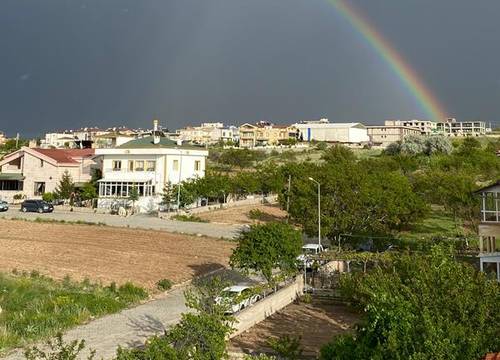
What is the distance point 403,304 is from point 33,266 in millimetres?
21437

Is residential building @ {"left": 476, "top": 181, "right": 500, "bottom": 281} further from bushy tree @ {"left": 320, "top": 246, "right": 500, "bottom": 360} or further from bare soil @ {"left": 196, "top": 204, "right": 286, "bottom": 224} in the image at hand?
bare soil @ {"left": 196, "top": 204, "right": 286, "bottom": 224}

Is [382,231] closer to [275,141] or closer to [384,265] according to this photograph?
[384,265]

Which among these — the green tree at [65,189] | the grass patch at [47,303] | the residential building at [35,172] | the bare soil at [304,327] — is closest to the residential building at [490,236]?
the bare soil at [304,327]

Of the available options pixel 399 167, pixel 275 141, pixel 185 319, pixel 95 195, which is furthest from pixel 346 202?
pixel 275 141

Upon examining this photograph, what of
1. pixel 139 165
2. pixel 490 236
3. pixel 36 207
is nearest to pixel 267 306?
pixel 490 236

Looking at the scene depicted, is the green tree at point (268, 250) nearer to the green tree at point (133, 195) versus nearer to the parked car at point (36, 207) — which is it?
the green tree at point (133, 195)

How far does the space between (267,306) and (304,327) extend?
6.32 ft

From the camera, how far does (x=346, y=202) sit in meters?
36.2

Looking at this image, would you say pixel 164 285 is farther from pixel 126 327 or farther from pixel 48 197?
pixel 48 197

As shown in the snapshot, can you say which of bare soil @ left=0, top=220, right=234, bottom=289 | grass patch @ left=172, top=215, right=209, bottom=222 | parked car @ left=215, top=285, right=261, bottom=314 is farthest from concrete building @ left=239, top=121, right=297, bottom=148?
parked car @ left=215, top=285, right=261, bottom=314

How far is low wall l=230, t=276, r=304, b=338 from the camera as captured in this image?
62.0 feet

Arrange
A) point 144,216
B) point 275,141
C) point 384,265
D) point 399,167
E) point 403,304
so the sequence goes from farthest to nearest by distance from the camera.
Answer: point 275,141
point 399,167
point 144,216
point 384,265
point 403,304

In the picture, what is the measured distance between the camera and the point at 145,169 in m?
59.8

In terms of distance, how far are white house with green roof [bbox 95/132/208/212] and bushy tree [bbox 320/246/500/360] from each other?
1816 inches
